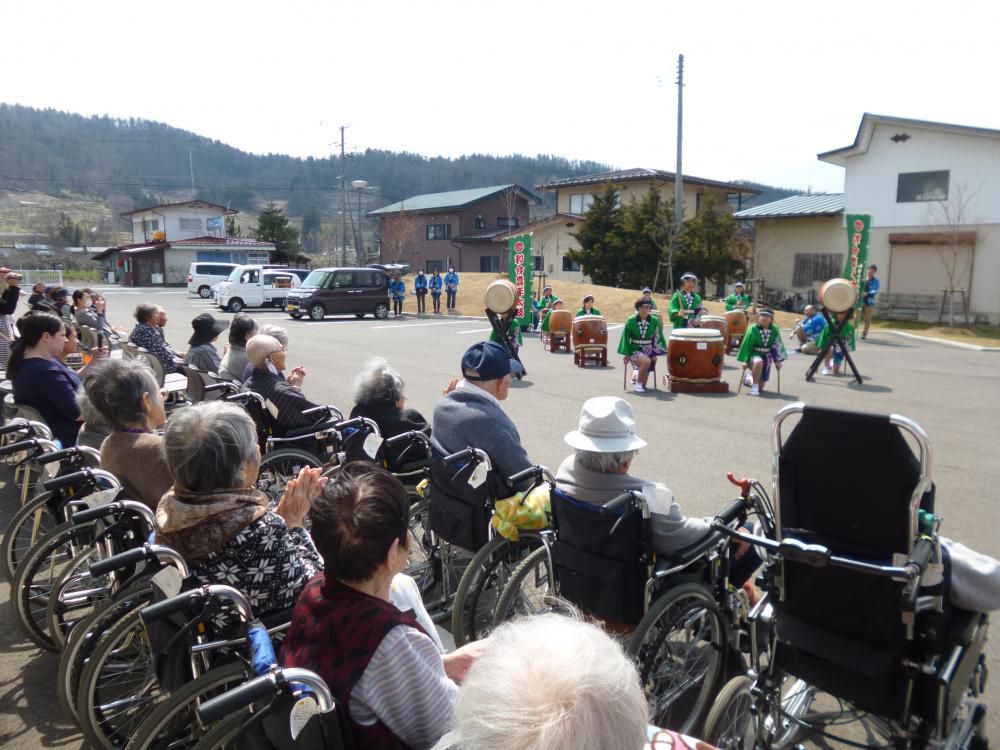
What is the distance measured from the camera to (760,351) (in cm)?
1065

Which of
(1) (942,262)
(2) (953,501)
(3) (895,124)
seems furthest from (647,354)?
(3) (895,124)

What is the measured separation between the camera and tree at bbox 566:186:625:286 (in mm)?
32500

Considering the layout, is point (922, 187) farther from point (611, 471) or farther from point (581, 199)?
point (611, 471)

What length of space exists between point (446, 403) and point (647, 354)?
7792mm

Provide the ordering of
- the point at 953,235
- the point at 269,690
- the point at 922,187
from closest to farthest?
the point at 269,690, the point at 953,235, the point at 922,187

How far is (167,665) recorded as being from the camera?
86.3 inches

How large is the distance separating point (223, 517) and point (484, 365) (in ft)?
5.95

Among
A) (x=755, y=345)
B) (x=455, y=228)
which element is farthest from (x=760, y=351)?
(x=455, y=228)

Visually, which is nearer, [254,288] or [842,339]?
[842,339]

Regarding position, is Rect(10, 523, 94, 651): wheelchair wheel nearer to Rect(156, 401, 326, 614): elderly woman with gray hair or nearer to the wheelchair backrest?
Rect(156, 401, 326, 614): elderly woman with gray hair

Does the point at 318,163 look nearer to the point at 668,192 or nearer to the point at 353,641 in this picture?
the point at 668,192

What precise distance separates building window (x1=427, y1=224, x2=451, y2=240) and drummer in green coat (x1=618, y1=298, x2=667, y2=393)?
37.8m

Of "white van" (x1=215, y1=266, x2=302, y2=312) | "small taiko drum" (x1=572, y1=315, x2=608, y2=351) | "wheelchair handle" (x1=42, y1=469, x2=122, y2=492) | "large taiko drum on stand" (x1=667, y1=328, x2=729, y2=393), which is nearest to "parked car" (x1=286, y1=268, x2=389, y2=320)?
"white van" (x1=215, y1=266, x2=302, y2=312)

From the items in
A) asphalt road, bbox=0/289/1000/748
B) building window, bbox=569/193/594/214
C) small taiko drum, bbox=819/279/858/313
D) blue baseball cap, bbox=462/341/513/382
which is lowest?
asphalt road, bbox=0/289/1000/748
